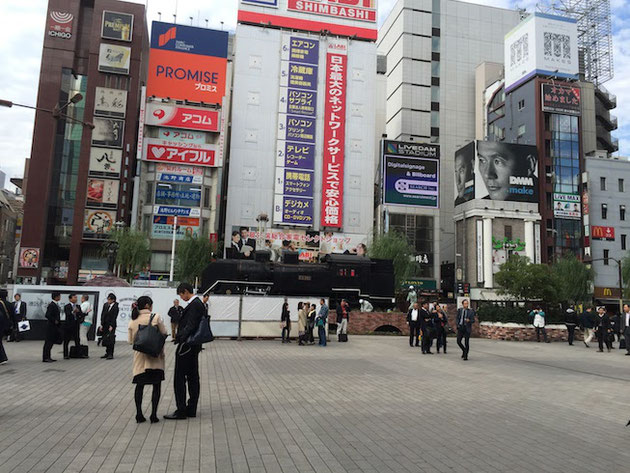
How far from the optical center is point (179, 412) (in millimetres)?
7020

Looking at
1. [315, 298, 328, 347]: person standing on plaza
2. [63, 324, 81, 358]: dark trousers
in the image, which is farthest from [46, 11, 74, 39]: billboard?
[63, 324, 81, 358]: dark trousers

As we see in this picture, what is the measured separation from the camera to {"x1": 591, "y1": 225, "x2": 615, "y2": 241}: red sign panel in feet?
202

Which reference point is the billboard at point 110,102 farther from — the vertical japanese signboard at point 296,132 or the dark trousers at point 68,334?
the dark trousers at point 68,334

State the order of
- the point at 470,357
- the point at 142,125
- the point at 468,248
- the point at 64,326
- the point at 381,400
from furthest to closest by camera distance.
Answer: the point at 468,248
the point at 142,125
the point at 470,357
the point at 64,326
the point at 381,400

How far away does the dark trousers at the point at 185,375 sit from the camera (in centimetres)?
703

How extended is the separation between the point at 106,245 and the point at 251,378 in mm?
43628

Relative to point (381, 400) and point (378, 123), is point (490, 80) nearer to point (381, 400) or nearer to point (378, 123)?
point (378, 123)

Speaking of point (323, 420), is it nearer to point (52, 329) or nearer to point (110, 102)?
point (52, 329)

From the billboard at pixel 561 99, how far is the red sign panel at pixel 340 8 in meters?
24.8

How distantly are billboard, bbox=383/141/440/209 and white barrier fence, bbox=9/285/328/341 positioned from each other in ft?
130

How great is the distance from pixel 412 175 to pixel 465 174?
→ 7.88 meters

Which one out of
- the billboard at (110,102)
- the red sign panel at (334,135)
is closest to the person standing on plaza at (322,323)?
the red sign panel at (334,135)

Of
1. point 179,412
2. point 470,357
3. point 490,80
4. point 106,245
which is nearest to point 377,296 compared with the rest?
point 470,357

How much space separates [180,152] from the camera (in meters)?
54.2
